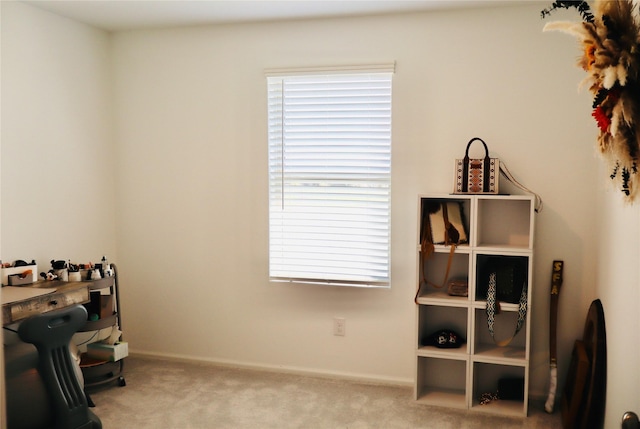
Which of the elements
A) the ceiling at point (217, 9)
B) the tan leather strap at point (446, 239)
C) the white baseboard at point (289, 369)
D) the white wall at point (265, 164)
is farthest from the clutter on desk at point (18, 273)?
the tan leather strap at point (446, 239)

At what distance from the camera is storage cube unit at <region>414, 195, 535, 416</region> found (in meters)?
3.38

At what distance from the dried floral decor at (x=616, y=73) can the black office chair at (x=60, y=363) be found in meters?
2.52

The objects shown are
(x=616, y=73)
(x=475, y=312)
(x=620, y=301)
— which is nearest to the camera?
(x=616, y=73)

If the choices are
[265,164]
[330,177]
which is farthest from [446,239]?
[265,164]

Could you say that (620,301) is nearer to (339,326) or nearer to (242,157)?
(339,326)

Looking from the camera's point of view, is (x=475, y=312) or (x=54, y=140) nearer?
(x=475, y=312)

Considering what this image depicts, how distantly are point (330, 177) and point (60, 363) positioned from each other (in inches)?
77.9

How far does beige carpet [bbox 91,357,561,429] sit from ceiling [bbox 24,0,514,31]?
2491 mm

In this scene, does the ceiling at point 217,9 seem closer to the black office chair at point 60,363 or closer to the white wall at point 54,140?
the white wall at point 54,140

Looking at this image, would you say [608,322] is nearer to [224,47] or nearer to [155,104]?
[224,47]

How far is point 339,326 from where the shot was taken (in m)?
3.94

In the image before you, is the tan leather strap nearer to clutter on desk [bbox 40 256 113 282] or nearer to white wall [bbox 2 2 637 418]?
white wall [bbox 2 2 637 418]

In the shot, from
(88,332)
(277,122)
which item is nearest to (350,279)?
(277,122)

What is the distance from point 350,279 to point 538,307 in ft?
3.98
